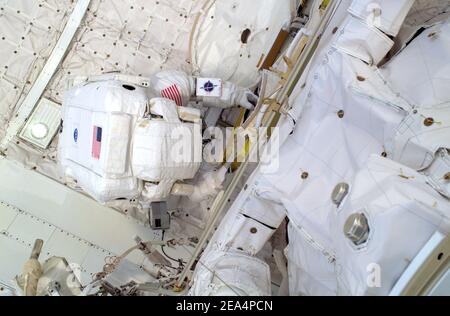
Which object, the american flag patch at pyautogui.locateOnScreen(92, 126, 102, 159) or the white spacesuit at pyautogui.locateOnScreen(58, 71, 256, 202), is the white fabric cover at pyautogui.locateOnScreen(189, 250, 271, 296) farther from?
the american flag patch at pyautogui.locateOnScreen(92, 126, 102, 159)

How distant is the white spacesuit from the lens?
2.50 meters

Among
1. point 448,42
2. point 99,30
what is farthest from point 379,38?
point 99,30

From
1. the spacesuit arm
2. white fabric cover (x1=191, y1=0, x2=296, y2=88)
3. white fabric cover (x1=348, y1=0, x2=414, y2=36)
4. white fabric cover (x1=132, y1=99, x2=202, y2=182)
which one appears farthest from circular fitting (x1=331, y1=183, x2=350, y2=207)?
white fabric cover (x1=191, y1=0, x2=296, y2=88)

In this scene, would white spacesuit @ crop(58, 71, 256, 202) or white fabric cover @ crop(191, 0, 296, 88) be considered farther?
white fabric cover @ crop(191, 0, 296, 88)

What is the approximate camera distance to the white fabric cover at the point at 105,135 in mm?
2482

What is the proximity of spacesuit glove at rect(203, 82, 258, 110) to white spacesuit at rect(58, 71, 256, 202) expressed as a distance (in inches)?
11.2

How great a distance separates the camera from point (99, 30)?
131 inches

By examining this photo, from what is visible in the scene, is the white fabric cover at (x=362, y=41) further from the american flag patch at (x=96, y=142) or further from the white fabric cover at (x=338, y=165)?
the american flag patch at (x=96, y=142)

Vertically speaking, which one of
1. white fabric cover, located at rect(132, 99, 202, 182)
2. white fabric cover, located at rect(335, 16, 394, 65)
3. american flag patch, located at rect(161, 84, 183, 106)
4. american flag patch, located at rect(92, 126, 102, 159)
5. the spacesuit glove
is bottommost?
american flag patch, located at rect(92, 126, 102, 159)

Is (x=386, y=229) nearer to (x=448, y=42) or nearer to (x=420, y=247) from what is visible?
(x=420, y=247)

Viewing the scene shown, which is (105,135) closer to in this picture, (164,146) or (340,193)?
(164,146)

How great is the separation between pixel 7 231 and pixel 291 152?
187cm

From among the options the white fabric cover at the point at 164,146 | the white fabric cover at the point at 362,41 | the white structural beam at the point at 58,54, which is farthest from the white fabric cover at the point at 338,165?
the white structural beam at the point at 58,54

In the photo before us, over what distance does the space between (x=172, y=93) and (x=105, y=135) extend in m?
0.53
